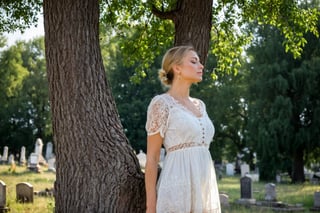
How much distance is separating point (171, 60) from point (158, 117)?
50 centimetres

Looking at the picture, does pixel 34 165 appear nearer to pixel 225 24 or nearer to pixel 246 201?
pixel 246 201

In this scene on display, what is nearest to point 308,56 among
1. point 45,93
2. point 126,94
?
point 126,94

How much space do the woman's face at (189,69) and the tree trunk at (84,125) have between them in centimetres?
123

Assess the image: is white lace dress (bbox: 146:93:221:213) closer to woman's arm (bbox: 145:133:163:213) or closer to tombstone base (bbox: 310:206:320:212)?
woman's arm (bbox: 145:133:163:213)

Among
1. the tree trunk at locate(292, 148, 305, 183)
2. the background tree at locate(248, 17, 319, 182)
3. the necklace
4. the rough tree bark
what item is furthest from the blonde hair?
the tree trunk at locate(292, 148, 305, 183)

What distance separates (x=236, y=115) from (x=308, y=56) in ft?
37.8

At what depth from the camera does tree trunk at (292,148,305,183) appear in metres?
26.2

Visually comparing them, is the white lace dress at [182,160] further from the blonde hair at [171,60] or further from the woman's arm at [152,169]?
the blonde hair at [171,60]

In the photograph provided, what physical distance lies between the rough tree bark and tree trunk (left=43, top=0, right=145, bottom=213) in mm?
1303

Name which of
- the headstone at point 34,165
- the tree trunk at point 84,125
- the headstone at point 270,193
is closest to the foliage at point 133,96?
the headstone at point 34,165

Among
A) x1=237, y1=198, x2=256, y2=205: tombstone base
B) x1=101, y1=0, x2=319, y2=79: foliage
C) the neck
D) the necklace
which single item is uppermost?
x1=101, y1=0, x2=319, y2=79: foliage

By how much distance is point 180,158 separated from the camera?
337 cm

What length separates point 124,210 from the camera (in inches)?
166

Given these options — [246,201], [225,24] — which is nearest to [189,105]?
[225,24]
